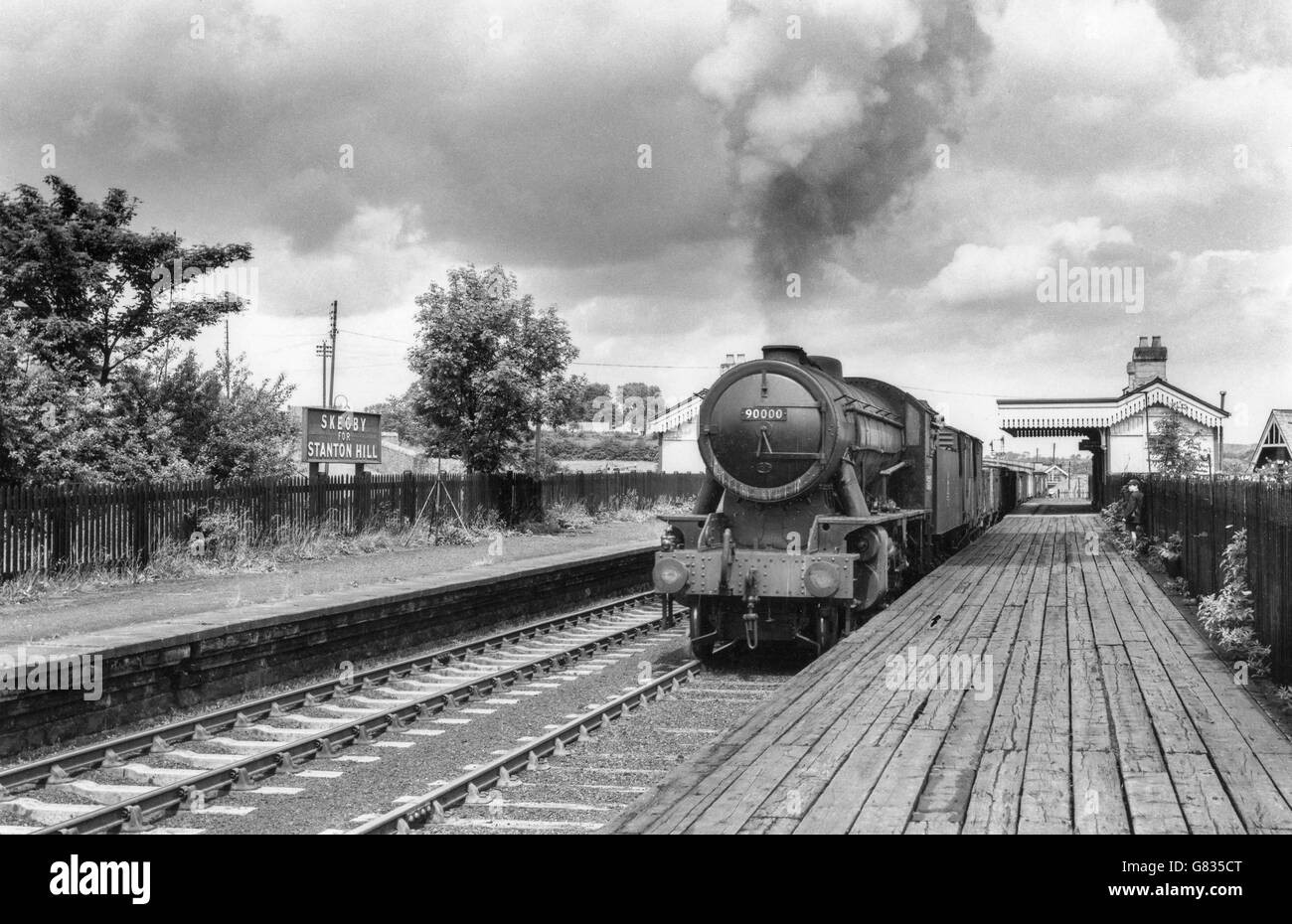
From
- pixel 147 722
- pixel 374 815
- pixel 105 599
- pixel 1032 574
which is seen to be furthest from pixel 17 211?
pixel 1032 574

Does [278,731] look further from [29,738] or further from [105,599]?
[105,599]

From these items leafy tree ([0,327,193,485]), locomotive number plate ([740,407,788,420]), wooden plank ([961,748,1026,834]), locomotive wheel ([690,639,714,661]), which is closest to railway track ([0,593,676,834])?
locomotive wheel ([690,639,714,661])

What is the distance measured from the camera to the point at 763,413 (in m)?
10.0

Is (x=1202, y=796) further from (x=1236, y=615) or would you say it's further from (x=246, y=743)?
(x=246, y=743)

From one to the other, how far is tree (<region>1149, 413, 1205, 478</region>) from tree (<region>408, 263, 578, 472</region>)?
13.2m

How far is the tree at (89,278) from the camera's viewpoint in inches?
597

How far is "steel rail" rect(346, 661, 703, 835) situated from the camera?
211 inches

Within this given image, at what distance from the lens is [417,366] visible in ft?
73.0

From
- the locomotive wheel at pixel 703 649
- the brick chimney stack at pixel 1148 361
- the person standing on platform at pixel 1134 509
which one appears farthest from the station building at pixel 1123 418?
the locomotive wheel at pixel 703 649

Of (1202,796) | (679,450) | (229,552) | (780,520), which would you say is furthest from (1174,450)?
(679,450)

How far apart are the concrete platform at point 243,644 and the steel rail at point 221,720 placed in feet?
1.48

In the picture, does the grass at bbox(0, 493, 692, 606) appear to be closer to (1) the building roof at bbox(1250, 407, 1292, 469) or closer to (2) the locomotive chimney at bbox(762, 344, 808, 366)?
(2) the locomotive chimney at bbox(762, 344, 808, 366)

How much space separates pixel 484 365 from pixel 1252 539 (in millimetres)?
17044
